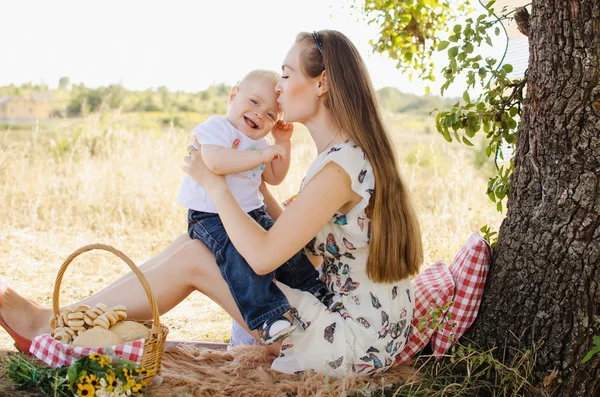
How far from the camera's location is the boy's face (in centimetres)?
251

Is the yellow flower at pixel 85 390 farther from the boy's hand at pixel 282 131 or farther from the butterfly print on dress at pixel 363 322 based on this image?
the boy's hand at pixel 282 131

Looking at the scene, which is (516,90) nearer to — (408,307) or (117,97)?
(408,307)

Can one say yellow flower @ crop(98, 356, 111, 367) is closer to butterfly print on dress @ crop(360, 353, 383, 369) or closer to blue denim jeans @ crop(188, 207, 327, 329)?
blue denim jeans @ crop(188, 207, 327, 329)

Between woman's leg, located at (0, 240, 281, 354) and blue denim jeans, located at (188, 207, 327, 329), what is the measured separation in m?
0.06

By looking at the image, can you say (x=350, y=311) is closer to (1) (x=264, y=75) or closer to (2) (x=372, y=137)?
(2) (x=372, y=137)

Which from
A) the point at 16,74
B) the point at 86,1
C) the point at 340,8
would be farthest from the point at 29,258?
the point at 86,1

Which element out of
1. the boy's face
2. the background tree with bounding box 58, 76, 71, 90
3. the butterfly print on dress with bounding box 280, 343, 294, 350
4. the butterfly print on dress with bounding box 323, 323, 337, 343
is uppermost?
the background tree with bounding box 58, 76, 71, 90

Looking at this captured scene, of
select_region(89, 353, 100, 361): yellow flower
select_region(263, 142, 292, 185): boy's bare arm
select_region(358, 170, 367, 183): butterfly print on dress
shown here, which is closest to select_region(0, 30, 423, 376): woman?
select_region(358, 170, 367, 183): butterfly print on dress

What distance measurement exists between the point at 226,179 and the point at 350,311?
709 millimetres

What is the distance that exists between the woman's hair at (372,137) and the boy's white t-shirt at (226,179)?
0.41 m

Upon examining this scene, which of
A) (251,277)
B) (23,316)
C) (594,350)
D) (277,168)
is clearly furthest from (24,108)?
(594,350)

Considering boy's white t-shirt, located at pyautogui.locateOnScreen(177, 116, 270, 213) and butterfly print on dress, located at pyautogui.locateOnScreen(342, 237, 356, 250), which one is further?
boy's white t-shirt, located at pyautogui.locateOnScreen(177, 116, 270, 213)

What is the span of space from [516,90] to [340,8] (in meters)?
2.39

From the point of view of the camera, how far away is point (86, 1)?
2058 cm
